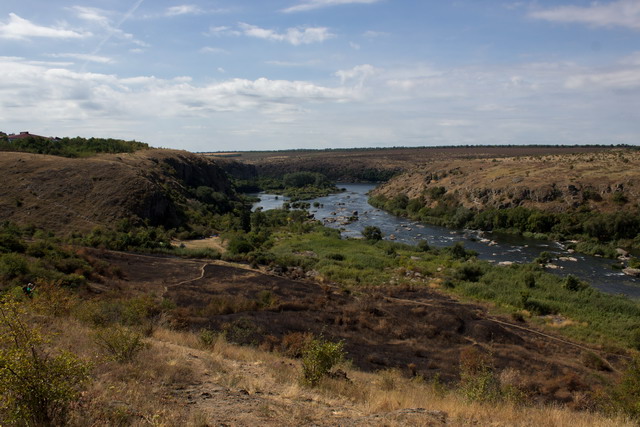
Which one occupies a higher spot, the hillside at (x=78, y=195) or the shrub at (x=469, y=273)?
the hillside at (x=78, y=195)

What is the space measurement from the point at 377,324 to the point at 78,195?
4057 cm

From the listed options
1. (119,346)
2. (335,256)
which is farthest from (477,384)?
(335,256)

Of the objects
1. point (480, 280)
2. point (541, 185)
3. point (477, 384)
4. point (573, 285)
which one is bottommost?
point (480, 280)

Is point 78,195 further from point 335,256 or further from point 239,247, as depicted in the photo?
point 335,256

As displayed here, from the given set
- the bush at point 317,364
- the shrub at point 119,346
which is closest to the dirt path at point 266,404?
the bush at point 317,364

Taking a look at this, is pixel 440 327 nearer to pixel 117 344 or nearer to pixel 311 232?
pixel 117 344

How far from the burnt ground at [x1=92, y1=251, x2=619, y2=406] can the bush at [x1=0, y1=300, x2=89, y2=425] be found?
10.3 meters

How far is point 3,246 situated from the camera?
24984 millimetres

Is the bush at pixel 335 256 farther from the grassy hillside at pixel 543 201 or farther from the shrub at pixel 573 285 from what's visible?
the grassy hillside at pixel 543 201

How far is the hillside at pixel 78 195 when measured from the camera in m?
41.7

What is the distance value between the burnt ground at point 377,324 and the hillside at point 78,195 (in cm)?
1584

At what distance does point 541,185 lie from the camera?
5878 cm

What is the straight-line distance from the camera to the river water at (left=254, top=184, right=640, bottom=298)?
1293 inches

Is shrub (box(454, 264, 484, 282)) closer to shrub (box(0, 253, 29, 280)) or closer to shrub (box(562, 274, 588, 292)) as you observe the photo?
shrub (box(562, 274, 588, 292))
